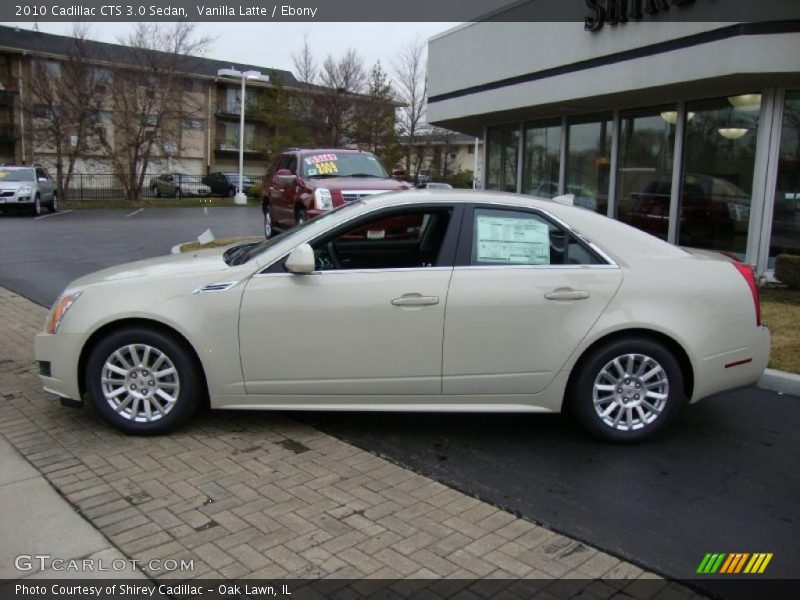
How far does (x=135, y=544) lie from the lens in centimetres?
338

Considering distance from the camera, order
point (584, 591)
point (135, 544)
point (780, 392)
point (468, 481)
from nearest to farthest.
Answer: point (584, 591) < point (135, 544) < point (468, 481) < point (780, 392)

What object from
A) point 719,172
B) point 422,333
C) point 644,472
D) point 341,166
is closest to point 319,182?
point 341,166

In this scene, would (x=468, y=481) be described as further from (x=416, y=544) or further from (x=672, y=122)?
(x=672, y=122)

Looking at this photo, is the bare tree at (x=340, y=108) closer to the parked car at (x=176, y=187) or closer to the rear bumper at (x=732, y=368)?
the parked car at (x=176, y=187)

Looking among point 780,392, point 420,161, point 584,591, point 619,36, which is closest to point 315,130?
point 420,161

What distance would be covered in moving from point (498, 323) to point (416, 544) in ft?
5.33

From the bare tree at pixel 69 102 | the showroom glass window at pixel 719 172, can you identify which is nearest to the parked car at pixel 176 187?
the bare tree at pixel 69 102

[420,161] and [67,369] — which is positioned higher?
[420,161]

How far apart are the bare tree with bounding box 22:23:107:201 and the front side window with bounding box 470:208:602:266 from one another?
3118 cm

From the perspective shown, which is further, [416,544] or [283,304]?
[283,304]

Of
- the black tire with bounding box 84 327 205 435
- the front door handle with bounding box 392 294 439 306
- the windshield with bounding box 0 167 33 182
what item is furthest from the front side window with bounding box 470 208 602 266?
the windshield with bounding box 0 167 33 182

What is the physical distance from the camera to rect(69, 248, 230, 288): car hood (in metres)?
4.73

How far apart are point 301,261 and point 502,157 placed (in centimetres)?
1408

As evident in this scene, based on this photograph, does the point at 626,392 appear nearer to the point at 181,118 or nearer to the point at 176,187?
the point at 181,118
